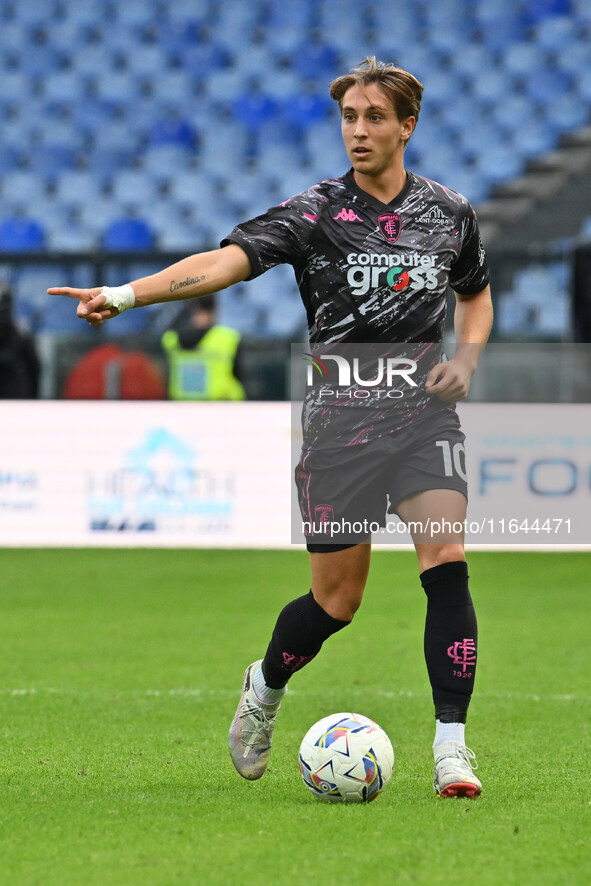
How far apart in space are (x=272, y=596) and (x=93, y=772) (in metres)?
4.58

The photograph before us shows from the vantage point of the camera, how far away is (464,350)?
3932mm

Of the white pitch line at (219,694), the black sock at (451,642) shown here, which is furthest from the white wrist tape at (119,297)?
the white pitch line at (219,694)

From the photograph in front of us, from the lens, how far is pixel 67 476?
1080 centimetres

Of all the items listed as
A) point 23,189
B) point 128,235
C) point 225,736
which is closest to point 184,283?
point 225,736

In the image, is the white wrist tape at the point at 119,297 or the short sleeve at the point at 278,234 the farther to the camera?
the short sleeve at the point at 278,234

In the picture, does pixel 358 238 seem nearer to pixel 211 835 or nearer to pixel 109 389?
pixel 211 835

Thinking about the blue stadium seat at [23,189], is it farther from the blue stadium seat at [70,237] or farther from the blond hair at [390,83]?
the blond hair at [390,83]

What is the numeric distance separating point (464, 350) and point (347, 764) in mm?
1282

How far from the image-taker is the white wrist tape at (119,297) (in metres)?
3.36

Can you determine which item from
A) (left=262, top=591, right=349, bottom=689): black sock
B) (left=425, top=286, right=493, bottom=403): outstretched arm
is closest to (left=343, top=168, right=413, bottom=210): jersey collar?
(left=425, top=286, right=493, bottom=403): outstretched arm

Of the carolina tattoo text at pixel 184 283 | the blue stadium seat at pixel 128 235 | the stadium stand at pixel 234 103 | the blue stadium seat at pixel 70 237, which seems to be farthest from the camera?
the stadium stand at pixel 234 103

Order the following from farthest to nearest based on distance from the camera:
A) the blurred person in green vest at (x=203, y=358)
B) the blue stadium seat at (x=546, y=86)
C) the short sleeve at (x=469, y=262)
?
the blue stadium seat at (x=546, y=86) < the blurred person in green vest at (x=203, y=358) < the short sleeve at (x=469, y=262)

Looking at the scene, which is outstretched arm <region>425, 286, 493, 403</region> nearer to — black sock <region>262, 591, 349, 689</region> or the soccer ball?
black sock <region>262, 591, 349, 689</region>

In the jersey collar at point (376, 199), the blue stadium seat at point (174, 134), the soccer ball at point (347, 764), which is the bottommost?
the soccer ball at point (347, 764)
